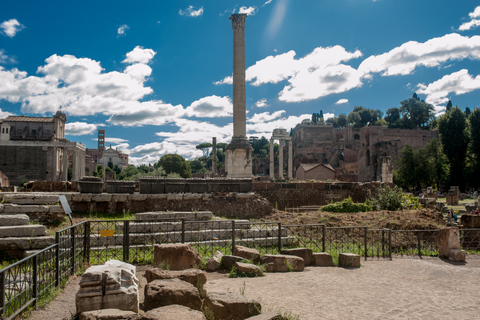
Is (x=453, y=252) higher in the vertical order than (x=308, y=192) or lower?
lower

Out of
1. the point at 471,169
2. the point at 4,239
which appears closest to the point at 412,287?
the point at 4,239

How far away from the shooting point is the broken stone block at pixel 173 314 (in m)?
3.86

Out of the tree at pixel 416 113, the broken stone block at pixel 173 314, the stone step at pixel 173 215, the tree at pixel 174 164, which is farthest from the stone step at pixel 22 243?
the tree at pixel 416 113

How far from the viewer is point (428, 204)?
2098 centimetres

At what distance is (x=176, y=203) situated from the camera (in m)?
12.9

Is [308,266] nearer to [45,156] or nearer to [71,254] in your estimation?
[71,254]

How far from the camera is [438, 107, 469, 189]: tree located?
4638 cm

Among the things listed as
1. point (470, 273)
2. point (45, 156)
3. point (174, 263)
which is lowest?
point (470, 273)

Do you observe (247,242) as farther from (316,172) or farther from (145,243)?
(316,172)

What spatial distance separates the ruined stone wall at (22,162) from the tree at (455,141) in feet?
198

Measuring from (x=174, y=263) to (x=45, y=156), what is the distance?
195 ft

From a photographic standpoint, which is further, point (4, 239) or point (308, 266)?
point (308, 266)

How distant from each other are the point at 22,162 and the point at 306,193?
55.7 meters

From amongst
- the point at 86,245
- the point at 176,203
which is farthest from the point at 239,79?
the point at 86,245
